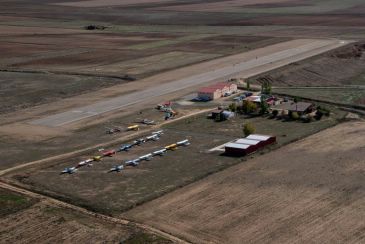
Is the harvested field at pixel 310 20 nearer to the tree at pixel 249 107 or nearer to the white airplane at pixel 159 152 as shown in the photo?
the tree at pixel 249 107

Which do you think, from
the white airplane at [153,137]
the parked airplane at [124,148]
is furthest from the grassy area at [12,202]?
the white airplane at [153,137]

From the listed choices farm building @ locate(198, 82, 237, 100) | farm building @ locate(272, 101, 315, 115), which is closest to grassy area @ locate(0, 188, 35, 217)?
farm building @ locate(272, 101, 315, 115)

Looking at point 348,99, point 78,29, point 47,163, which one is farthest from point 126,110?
point 78,29

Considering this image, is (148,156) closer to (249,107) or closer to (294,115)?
(249,107)

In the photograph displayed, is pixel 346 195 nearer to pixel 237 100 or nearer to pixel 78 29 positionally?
pixel 237 100

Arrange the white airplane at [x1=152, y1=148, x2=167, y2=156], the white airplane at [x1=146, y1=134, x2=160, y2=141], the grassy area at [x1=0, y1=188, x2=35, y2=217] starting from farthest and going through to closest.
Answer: the white airplane at [x1=146, y1=134, x2=160, y2=141]
the white airplane at [x1=152, y1=148, x2=167, y2=156]
the grassy area at [x1=0, y1=188, x2=35, y2=217]

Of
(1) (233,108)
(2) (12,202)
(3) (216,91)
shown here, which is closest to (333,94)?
(3) (216,91)

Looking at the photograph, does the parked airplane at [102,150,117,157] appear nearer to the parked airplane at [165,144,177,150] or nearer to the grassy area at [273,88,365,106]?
the parked airplane at [165,144,177,150]
